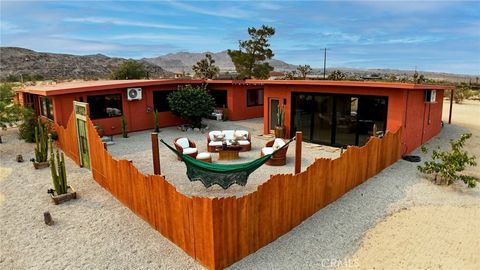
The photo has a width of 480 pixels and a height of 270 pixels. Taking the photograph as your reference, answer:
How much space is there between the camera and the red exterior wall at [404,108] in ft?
35.8

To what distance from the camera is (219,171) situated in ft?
25.0

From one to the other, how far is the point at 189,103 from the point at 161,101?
2041 millimetres

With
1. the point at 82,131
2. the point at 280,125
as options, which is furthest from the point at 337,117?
the point at 82,131

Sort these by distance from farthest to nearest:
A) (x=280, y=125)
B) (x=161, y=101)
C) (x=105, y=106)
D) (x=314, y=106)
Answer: (x=161, y=101) < (x=105, y=106) < (x=280, y=125) < (x=314, y=106)

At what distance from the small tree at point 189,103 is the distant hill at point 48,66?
4916cm

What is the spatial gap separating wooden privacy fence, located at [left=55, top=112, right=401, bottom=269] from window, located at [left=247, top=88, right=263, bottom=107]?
42.6 feet

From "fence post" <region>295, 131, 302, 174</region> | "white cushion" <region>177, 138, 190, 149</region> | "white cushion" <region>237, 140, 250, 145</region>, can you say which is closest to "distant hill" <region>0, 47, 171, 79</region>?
"white cushion" <region>237, 140, 250, 145</region>

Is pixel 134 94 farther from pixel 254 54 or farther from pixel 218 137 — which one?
pixel 254 54

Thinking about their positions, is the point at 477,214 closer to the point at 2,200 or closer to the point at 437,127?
the point at 437,127

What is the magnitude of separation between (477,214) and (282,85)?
28.6 ft

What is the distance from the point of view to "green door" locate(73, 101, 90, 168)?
9.45 m

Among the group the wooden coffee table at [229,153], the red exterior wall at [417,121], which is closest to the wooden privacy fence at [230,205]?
the red exterior wall at [417,121]

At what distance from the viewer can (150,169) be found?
34.1 feet

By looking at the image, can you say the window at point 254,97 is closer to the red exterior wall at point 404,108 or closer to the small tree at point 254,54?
the red exterior wall at point 404,108
